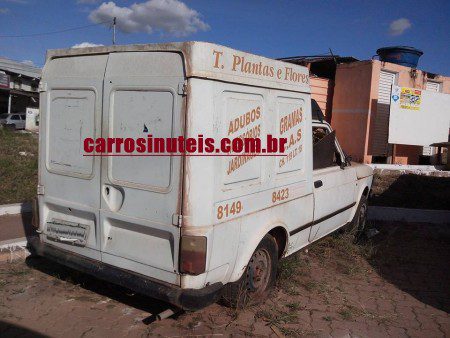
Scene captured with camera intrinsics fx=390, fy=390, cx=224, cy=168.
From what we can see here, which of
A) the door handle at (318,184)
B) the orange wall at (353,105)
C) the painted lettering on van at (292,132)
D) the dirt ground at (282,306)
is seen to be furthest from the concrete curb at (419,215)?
the orange wall at (353,105)

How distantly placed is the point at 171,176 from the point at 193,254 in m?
0.60

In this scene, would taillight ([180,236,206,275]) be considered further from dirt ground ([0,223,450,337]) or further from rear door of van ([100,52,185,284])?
dirt ground ([0,223,450,337])

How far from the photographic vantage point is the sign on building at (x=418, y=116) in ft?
38.4

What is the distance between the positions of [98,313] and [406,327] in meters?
2.89

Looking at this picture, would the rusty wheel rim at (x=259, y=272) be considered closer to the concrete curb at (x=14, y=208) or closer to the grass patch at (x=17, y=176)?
the concrete curb at (x=14, y=208)

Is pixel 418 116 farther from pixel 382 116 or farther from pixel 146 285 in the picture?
pixel 146 285

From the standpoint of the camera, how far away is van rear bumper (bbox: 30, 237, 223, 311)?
2.93 metres

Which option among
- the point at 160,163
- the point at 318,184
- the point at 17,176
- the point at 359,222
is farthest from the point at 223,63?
the point at 17,176

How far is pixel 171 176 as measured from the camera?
294cm

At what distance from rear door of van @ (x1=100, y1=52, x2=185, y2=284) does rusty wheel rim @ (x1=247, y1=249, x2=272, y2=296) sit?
960mm

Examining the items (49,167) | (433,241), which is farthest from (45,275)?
(433,241)

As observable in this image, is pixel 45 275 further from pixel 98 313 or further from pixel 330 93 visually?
pixel 330 93

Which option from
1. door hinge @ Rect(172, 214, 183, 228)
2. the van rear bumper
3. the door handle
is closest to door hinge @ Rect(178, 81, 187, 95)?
door hinge @ Rect(172, 214, 183, 228)

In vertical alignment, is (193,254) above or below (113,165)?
below
